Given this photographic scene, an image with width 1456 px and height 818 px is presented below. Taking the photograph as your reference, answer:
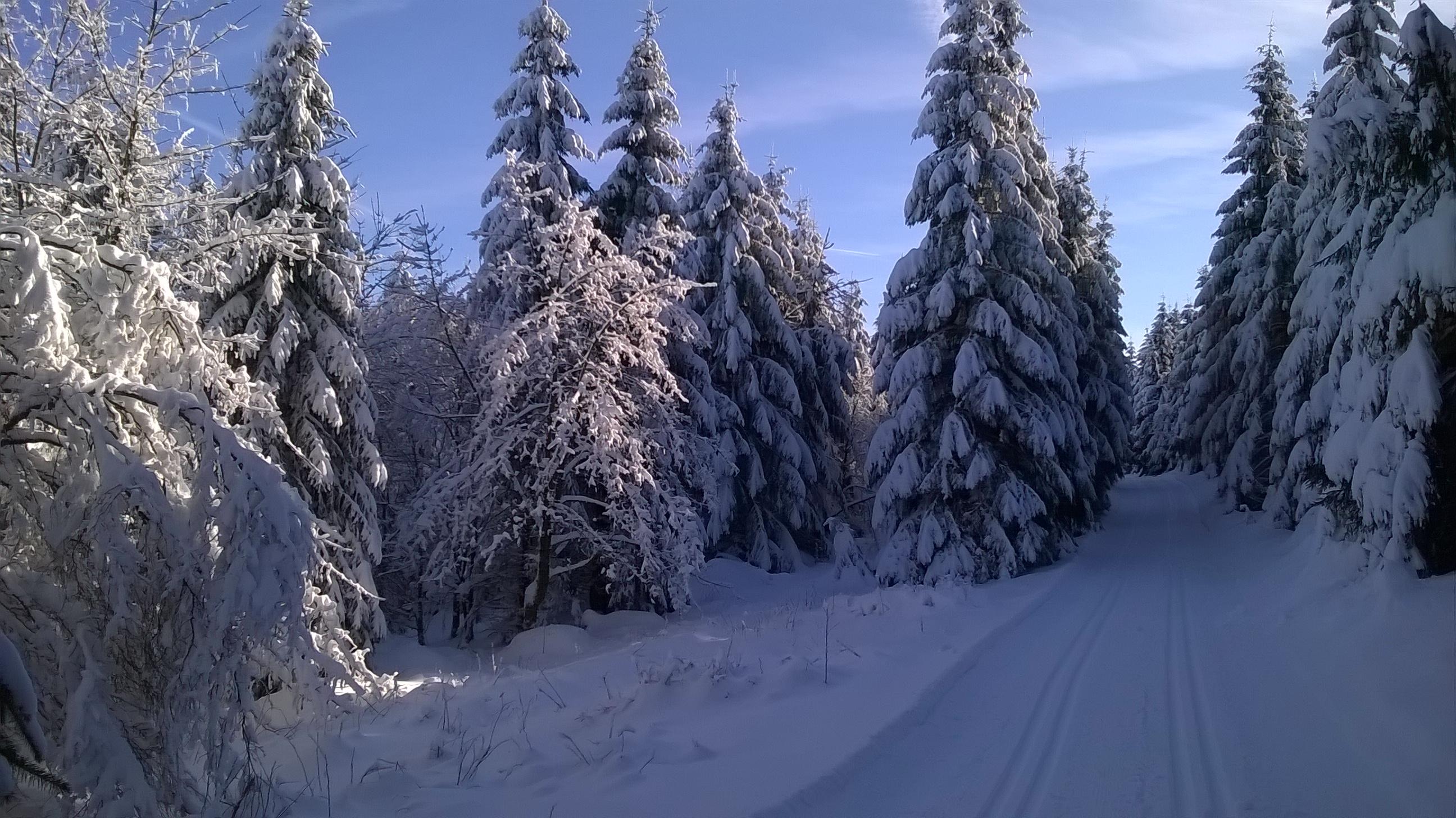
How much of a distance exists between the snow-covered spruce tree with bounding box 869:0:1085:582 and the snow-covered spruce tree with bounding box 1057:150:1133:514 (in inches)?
260

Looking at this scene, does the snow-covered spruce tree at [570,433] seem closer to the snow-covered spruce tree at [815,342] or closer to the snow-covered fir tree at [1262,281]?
the snow-covered spruce tree at [815,342]

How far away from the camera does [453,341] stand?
18172 millimetres

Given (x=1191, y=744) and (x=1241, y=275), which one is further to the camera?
(x=1241, y=275)

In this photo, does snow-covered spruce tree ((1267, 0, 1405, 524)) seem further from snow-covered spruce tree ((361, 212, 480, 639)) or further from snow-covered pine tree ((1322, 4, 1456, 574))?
snow-covered spruce tree ((361, 212, 480, 639))

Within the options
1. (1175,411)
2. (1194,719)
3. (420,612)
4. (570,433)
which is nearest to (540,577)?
(570,433)

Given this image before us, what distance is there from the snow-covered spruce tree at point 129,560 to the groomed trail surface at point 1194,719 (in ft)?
11.3

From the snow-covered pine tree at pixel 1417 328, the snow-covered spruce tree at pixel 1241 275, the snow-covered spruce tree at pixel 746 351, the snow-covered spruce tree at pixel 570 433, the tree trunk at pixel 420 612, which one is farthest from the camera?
the snow-covered spruce tree at pixel 1241 275

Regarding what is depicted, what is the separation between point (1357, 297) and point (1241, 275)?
14.6m

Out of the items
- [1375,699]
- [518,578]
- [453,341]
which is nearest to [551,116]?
[453,341]

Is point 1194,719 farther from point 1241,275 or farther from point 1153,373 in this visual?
point 1153,373

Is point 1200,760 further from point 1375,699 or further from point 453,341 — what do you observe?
point 453,341

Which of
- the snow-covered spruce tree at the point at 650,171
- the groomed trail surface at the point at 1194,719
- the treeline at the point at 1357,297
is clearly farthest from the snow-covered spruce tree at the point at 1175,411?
the groomed trail surface at the point at 1194,719

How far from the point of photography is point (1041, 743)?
6.42m

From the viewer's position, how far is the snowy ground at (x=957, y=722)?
5363 millimetres
